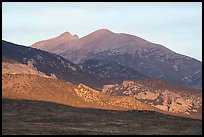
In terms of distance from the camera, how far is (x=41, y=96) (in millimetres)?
100312

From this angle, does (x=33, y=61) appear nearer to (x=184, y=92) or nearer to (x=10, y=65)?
(x=10, y=65)

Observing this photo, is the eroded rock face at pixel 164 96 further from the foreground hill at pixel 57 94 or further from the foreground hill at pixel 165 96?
the foreground hill at pixel 57 94

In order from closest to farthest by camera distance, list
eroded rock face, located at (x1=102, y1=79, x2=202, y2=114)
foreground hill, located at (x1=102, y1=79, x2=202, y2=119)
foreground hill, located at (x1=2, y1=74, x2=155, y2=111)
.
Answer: foreground hill, located at (x1=2, y1=74, x2=155, y2=111)
foreground hill, located at (x1=102, y1=79, x2=202, y2=119)
eroded rock face, located at (x1=102, y1=79, x2=202, y2=114)

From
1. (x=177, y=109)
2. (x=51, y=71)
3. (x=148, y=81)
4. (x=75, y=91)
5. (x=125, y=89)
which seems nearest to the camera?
(x=75, y=91)

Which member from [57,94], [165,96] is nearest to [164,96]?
[165,96]

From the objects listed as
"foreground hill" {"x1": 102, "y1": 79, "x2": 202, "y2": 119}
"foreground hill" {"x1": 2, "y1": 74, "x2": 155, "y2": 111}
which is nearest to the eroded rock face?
"foreground hill" {"x1": 102, "y1": 79, "x2": 202, "y2": 119}

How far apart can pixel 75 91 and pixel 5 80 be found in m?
19.1

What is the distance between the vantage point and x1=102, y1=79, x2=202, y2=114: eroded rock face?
132 meters

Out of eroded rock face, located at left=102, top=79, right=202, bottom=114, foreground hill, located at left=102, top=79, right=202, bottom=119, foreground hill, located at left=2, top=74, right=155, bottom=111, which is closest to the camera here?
foreground hill, located at left=2, top=74, right=155, bottom=111

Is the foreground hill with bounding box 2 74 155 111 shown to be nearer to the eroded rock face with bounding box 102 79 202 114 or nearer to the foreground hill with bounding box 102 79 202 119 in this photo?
the foreground hill with bounding box 102 79 202 119

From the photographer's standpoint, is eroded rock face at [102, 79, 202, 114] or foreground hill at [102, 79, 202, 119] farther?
eroded rock face at [102, 79, 202, 114]

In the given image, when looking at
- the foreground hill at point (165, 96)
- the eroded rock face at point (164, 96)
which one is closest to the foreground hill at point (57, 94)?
the foreground hill at point (165, 96)

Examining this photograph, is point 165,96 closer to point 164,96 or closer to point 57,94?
point 164,96

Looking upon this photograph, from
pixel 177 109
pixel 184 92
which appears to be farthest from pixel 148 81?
pixel 177 109
